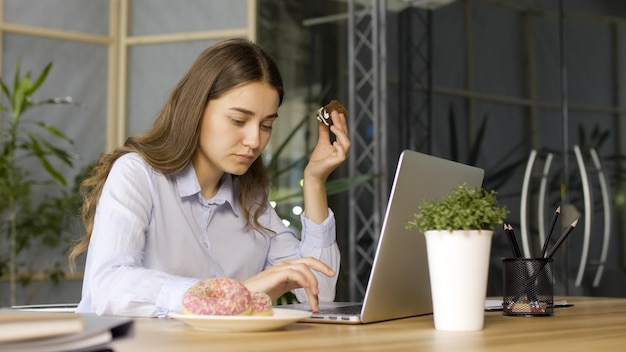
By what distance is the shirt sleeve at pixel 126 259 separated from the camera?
1.50 metres

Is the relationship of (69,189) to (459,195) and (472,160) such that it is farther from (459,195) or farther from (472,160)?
(459,195)

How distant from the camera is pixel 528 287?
1582 mm

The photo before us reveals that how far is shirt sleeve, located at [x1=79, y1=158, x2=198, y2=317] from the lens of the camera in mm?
1505

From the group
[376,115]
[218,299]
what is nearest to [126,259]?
[218,299]

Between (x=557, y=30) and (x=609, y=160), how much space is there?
776 mm

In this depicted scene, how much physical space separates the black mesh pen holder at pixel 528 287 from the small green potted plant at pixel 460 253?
34 centimetres

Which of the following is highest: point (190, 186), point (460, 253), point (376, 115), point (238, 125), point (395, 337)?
point (376, 115)

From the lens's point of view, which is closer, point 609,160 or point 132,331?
point 132,331

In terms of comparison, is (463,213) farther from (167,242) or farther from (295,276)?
(167,242)

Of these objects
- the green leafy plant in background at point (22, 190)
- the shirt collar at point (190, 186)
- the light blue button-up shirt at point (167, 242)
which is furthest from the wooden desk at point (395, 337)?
the green leafy plant in background at point (22, 190)

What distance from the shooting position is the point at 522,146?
16.1 ft

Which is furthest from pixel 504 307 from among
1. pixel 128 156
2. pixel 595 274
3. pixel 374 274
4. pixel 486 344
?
pixel 595 274

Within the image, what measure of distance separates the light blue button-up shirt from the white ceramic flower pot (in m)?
0.43

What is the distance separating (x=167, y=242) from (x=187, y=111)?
0.30m
